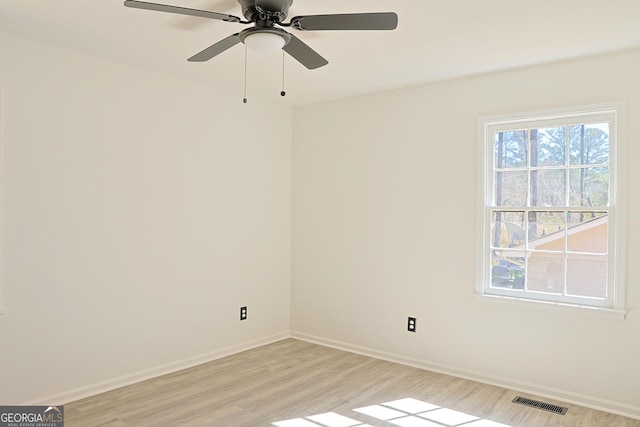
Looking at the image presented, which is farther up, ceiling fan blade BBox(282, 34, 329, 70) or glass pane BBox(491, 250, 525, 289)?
ceiling fan blade BBox(282, 34, 329, 70)

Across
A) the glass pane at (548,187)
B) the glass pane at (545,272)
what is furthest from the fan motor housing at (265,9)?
the glass pane at (545,272)

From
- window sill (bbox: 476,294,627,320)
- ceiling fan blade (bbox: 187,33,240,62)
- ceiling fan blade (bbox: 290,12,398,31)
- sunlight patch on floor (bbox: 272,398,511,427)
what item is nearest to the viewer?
ceiling fan blade (bbox: 290,12,398,31)

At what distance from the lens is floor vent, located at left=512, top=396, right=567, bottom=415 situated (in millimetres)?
3264

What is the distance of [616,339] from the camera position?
10.7ft

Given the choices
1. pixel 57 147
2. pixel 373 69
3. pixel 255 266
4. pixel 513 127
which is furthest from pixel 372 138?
pixel 57 147

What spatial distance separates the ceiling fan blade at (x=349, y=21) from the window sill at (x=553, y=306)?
8.00 feet

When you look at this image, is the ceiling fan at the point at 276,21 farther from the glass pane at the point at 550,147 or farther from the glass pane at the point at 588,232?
the glass pane at the point at 588,232

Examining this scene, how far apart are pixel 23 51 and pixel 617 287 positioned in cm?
438

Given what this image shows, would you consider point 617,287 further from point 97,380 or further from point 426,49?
point 97,380

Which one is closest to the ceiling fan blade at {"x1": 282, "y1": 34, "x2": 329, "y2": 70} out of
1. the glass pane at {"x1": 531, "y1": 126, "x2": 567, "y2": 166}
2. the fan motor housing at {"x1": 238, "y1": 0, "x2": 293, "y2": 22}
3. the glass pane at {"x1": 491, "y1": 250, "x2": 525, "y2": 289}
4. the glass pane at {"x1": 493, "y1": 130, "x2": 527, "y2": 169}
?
the fan motor housing at {"x1": 238, "y1": 0, "x2": 293, "y2": 22}

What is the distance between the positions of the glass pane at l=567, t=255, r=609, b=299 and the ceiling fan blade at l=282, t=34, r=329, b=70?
2396 millimetres

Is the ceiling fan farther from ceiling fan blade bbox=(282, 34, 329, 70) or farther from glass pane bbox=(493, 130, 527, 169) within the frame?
glass pane bbox=(493, 130, 527, 169)

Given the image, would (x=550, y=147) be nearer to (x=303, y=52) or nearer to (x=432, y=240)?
(x=432, y=240)

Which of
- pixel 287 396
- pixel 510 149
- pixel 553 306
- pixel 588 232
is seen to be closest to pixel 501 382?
pixel 553 306
